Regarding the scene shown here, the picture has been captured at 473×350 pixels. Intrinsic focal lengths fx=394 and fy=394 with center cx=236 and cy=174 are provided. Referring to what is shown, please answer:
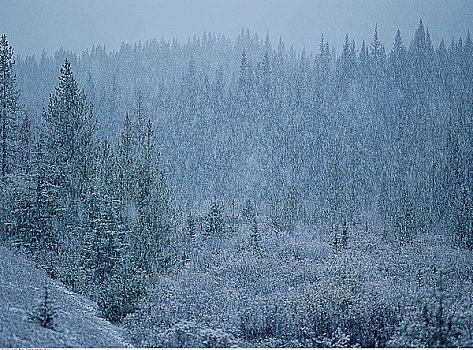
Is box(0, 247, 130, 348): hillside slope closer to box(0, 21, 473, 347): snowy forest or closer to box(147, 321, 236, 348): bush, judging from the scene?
box(0, 21, 473, 347): snowy forest

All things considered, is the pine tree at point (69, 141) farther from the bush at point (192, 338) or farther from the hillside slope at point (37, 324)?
the bush at point (192, 338)

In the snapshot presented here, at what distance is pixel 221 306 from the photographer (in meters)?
13.2

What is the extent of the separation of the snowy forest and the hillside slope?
79 centimetres

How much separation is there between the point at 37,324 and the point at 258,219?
2600 cm

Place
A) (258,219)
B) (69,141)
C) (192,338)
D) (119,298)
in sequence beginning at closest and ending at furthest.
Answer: (192,338) < (119,298) < (69,141) < (258,219)

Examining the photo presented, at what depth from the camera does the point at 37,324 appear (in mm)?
9367

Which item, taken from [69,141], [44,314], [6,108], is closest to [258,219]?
[69,141]

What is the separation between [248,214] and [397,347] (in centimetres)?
2405

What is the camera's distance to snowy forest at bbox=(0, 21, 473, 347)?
11.8m

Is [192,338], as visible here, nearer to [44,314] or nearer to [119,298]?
[119,298]

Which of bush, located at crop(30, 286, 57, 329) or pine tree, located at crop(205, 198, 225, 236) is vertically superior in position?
pine tree, located at crop(205, 198, 225, 236)

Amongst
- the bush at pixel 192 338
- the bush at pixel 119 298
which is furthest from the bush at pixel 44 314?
the bush at pixel 119 298

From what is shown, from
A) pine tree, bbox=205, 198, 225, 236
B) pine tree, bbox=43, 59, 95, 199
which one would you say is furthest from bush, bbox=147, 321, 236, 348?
pine tree, bbox=205, 198, 225, 236

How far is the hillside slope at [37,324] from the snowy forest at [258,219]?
0.79m
